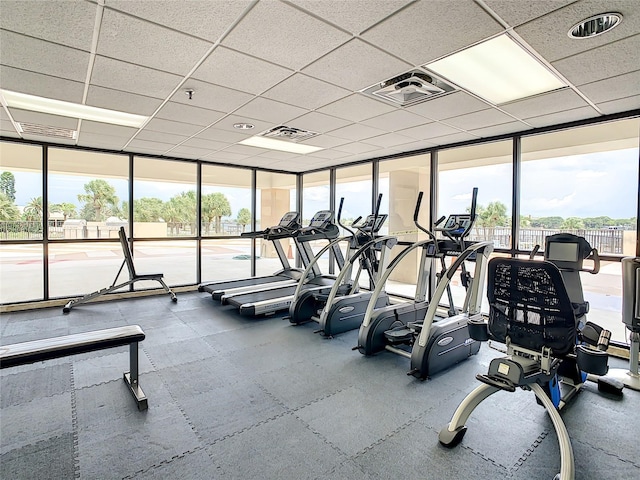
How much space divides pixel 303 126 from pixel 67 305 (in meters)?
4.52

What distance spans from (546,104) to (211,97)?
131 inches

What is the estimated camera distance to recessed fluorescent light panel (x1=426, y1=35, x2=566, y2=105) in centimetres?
A: 249

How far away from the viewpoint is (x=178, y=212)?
740 cm

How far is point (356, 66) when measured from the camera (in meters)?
2.71

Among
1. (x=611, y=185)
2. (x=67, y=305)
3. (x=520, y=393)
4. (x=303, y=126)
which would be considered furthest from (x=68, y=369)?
(x=611, y=185)

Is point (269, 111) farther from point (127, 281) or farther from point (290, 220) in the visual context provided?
point (127, 281)

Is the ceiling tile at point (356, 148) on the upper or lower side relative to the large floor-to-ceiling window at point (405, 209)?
upper

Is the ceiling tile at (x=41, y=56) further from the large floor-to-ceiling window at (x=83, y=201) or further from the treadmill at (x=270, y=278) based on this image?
the large floor-to-ceiling window at (x=83, y=201)

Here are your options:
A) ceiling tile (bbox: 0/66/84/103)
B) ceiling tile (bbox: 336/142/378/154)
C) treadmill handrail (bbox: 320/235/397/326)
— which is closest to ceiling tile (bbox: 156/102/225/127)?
ceiling tile (bbox: 0/66/84/103)

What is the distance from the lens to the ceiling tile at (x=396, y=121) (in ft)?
12.8

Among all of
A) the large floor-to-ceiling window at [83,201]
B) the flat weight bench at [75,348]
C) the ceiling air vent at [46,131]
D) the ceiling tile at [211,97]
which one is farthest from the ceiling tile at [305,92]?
the large floor-to-ceiling window at [83,201]

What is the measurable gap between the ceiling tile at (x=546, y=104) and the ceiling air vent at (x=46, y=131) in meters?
5.54

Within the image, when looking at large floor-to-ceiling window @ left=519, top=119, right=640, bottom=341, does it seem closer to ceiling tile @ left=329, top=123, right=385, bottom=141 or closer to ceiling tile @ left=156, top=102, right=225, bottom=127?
ceiling tile @ left=329, top=123, right=385, bottom=141

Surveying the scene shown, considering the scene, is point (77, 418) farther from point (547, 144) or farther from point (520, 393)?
point (547, 144)
